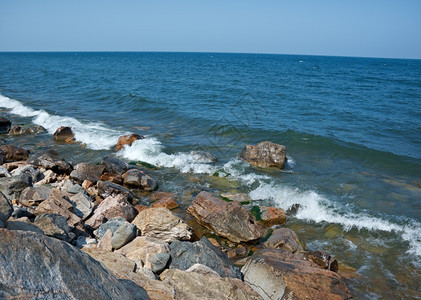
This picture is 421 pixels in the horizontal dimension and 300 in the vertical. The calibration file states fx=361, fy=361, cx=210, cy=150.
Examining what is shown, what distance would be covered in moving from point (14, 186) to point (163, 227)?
4849 mm

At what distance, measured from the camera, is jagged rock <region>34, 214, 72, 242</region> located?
292 inches

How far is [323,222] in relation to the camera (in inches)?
445

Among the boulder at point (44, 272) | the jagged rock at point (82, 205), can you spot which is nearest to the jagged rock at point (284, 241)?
the jagged rock at point (82, 205)

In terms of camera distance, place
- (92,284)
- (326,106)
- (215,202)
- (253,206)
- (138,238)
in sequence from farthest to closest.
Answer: (326,106) → (253,206) → (215,202) → (138,238) → (92,284)

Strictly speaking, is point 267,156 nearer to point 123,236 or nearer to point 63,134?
point 123,236

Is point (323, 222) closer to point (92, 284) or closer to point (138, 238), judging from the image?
point (138, 238)

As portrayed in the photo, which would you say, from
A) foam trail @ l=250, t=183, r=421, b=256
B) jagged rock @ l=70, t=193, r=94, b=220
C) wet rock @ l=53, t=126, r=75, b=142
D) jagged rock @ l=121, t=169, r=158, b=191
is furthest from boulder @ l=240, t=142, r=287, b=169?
wet rock @ l=53, t=126, r=75, b=142

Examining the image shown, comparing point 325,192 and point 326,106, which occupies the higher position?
point 326,106

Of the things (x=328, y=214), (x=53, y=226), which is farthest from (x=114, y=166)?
(x=328, y=214)

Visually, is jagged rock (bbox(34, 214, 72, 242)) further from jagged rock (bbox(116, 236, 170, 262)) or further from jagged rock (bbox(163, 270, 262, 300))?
jagged rock (bbox(163, 270, 262, 300))

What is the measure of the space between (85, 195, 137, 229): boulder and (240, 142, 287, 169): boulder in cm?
700

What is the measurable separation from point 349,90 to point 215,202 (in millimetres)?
33378

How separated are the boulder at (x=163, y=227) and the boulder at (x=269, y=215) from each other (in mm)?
2676

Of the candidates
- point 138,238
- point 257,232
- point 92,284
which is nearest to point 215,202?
point 257,232
